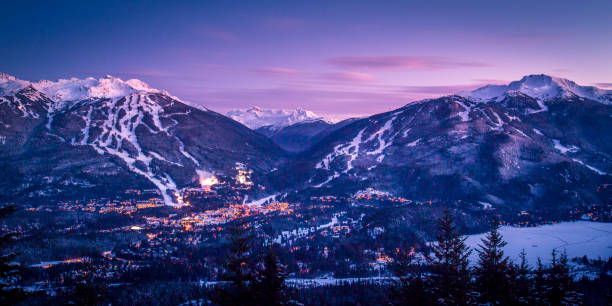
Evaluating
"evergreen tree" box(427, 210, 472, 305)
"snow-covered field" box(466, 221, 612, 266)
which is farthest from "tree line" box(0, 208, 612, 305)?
"snow-covered field" box(466, 221, 612, 266)

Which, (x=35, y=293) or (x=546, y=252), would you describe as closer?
(x=35, y=293)

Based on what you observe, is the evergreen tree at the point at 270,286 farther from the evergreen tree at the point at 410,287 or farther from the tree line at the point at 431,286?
the evergreen tree at the point at 410,287

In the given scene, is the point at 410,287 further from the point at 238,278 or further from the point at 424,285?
the point at 238,278

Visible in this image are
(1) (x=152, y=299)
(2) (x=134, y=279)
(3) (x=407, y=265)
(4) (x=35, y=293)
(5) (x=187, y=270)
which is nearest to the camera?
(4) (x=35, y=293)

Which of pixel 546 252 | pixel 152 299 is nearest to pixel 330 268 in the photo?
pixel 152 299

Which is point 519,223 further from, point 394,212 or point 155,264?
point 155,264

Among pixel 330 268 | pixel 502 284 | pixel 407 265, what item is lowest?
pixel 330 268

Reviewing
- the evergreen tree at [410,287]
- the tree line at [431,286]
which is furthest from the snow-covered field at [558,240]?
the evergreen tree at [410,287]
